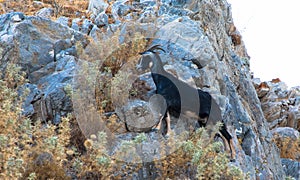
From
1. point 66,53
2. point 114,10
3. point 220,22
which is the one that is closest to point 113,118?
point 66,53

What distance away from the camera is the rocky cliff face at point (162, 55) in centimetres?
847

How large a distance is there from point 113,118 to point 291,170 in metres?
6.56

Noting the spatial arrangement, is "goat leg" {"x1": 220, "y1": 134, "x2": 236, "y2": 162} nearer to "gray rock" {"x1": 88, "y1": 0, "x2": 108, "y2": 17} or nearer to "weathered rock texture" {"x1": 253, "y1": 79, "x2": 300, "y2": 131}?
"gray rock" {"x1": 88, "y1": 0, "x2": 108, "y2": 17}

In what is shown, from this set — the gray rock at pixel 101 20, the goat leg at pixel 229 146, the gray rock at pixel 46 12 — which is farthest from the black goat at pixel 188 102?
the gray rock at pixel 46 12

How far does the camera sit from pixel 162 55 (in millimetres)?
9398

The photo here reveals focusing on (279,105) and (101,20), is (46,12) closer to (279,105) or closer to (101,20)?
(101,20)

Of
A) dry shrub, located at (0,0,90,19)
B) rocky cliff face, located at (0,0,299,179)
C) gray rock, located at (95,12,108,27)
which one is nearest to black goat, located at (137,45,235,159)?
rocky cliff face, located at (0,0,299,179)

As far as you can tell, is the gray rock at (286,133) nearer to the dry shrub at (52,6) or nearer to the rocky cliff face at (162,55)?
the rocky cliff face at (162,55)

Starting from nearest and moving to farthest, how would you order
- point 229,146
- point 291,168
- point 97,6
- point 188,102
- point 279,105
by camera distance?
point 188,102
point 229,146
point 291,168
point 97,6
point 279,105

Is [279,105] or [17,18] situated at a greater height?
[17,18]

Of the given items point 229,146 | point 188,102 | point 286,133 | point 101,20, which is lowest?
point 286,133

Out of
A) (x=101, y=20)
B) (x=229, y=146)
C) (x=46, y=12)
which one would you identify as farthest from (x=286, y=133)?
(x=46, y=12)

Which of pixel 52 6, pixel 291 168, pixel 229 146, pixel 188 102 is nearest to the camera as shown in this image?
pixel 188 102

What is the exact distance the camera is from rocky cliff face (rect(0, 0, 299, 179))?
8469 mm
